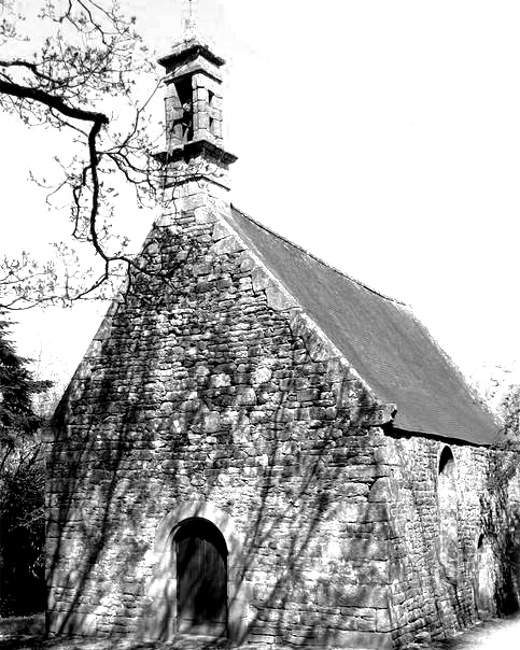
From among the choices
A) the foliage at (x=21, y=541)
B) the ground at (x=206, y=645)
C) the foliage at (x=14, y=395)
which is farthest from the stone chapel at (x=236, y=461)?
the foliage at (x=21, y=541)

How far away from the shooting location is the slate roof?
47.4 feet

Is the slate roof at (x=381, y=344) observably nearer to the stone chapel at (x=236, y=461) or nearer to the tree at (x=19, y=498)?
the stone chapel at (x=236, y=461)

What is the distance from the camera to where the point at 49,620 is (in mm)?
14711

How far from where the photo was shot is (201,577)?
1352 centimetres

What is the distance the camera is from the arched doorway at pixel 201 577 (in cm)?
1330

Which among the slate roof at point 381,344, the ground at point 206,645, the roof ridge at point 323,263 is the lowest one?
the ground at point 206,645

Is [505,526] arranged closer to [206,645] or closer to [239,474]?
[239,474]

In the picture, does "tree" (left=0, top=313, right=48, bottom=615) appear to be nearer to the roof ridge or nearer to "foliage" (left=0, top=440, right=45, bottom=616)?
"foliage" (left=0, top=440, right=45, bottom=616)

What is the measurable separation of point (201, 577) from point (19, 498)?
12.0 meters

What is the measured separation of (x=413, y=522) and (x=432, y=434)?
6.35 feet

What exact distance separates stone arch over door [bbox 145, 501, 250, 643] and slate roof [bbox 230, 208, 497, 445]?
333 centimetres

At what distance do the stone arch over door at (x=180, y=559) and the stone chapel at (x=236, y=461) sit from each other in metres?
0.03

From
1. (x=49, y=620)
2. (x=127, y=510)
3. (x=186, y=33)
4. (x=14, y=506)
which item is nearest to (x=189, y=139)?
(x=186, y=33)

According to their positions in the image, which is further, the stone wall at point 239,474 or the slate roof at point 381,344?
the slate roof at point 381,344
